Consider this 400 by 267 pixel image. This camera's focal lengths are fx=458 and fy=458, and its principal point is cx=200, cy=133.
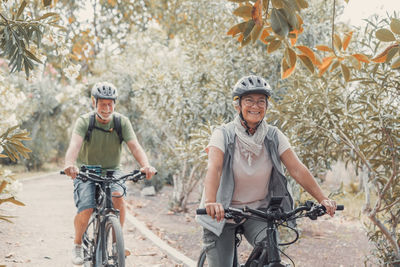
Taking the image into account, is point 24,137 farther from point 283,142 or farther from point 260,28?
point 260,28

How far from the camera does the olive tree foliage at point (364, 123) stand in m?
4.38

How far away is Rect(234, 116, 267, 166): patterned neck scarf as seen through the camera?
127 inches

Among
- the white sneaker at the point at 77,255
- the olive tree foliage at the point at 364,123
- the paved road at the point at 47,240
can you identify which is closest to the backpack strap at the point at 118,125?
the white sneaker at the point at 77,255

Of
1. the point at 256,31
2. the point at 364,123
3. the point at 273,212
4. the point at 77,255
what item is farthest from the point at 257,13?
the point at 77,255

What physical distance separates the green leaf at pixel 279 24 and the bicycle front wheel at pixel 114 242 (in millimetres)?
2939

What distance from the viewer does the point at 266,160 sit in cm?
330

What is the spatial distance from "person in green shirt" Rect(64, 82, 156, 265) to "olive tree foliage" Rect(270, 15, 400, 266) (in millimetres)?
1714

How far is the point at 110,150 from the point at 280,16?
11.2 ft

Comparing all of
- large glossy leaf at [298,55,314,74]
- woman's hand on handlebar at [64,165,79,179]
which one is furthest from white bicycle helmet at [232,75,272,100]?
woman's hand on handlebar at [64,165,79,179]

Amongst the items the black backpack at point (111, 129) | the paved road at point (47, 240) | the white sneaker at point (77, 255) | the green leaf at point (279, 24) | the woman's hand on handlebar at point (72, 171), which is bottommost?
the paved road at point (47, 240)

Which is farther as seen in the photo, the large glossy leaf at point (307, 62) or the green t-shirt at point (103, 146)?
the green t-shirt at point (103, 146)

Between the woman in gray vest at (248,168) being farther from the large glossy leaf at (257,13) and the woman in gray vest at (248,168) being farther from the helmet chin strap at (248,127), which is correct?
the large glossy leaf at (257,13)

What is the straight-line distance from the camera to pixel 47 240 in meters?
7.34

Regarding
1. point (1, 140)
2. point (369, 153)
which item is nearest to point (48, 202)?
point (1, 140)
